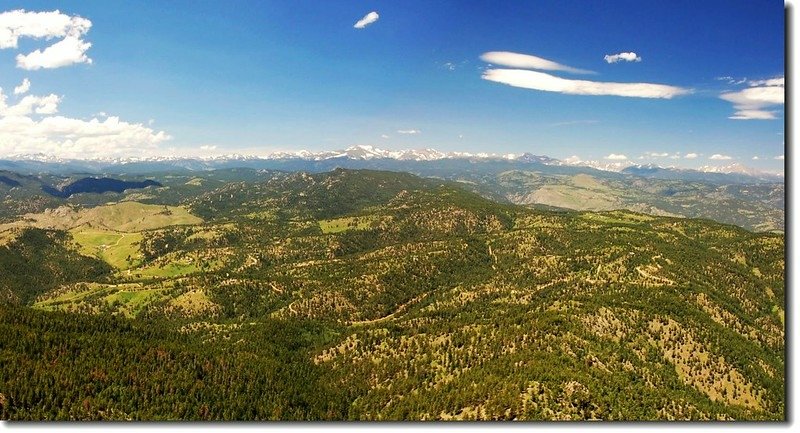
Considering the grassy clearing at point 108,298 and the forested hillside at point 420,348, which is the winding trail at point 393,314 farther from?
the grassy clearing at point 108,298

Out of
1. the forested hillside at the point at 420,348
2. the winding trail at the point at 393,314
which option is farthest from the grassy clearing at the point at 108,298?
the winding trail at the point at 393,314

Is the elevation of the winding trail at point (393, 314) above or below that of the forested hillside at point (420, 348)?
below

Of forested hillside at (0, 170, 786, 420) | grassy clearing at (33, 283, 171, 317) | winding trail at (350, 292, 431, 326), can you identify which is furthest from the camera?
grassy clearing at (33, 283, 171, 317)

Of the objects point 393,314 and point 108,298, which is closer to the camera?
point 393,314

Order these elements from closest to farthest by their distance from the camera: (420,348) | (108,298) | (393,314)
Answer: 1. (420,348)
2. (393,314)
3. (108,298)

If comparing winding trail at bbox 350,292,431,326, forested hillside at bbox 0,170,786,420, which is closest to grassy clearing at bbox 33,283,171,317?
forested hillside at bbox 0,170,786,420

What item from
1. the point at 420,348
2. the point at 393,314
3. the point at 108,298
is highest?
the point at 420,348

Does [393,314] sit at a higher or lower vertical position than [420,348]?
lower

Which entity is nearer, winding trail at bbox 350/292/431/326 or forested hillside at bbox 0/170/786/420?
forested hillside at bbox 0/170/786/420

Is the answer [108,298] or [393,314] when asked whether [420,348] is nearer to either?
[393,314]

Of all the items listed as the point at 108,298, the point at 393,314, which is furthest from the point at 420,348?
the point at 108,298

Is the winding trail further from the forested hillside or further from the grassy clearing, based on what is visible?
the grassy clearing
